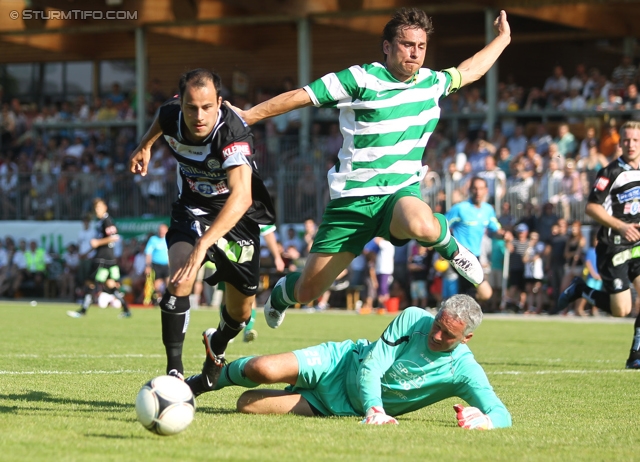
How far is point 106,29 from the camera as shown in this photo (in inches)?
1280

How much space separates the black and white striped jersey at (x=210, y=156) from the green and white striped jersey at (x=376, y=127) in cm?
76

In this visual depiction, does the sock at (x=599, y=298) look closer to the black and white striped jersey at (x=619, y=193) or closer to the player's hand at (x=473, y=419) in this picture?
the black and white striped jersey at (x=619, y=193)

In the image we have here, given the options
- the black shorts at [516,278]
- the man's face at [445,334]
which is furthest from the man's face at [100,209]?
the man's face at [445,334]

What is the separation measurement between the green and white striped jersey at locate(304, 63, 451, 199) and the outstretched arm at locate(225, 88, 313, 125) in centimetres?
19

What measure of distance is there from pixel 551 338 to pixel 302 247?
1051 cm

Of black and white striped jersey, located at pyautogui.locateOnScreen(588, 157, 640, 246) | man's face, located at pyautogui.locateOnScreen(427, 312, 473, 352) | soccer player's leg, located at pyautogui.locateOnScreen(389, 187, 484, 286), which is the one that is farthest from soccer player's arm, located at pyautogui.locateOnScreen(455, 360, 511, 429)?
black and white striped jersey, located at pyautogui.locateOnScreen(588, 157, 640, 246)

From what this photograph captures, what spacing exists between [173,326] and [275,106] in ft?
5.68

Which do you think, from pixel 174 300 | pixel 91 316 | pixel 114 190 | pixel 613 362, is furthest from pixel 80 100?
pixel 174 300

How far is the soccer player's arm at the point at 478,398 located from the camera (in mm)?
6168

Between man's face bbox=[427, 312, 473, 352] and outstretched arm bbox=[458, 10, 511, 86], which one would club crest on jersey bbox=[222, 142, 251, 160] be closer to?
man's face bbox=[427, 312, 473, 352]

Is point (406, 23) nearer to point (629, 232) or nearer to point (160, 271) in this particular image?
point (629, 232)

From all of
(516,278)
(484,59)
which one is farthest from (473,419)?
(516,278)

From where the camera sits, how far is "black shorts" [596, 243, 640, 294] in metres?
10.3

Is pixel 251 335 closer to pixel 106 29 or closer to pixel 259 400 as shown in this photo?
pixel 259 400
